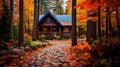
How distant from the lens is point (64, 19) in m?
47.8

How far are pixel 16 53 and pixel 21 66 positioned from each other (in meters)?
2.94

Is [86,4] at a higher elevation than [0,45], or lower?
higher

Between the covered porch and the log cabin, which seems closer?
the log cabin

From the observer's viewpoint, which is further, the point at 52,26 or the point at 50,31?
the point at 52,26

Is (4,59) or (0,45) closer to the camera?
(4,59)

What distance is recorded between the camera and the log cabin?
4512 centimetres

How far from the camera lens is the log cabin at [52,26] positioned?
148ft

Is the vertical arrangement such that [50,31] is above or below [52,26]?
below

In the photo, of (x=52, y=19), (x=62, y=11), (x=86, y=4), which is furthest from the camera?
(x=62, y=11)

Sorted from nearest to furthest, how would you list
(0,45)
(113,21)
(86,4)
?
(86,4), (0,45), (113,21)

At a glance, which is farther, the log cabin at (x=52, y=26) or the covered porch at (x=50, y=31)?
the covered porch at (x=50, y=31)

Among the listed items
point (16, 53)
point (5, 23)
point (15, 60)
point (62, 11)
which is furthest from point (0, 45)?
point (62, 11)

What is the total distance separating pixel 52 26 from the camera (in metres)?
46.4

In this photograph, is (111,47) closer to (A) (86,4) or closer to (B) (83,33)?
(A) (86,4)
